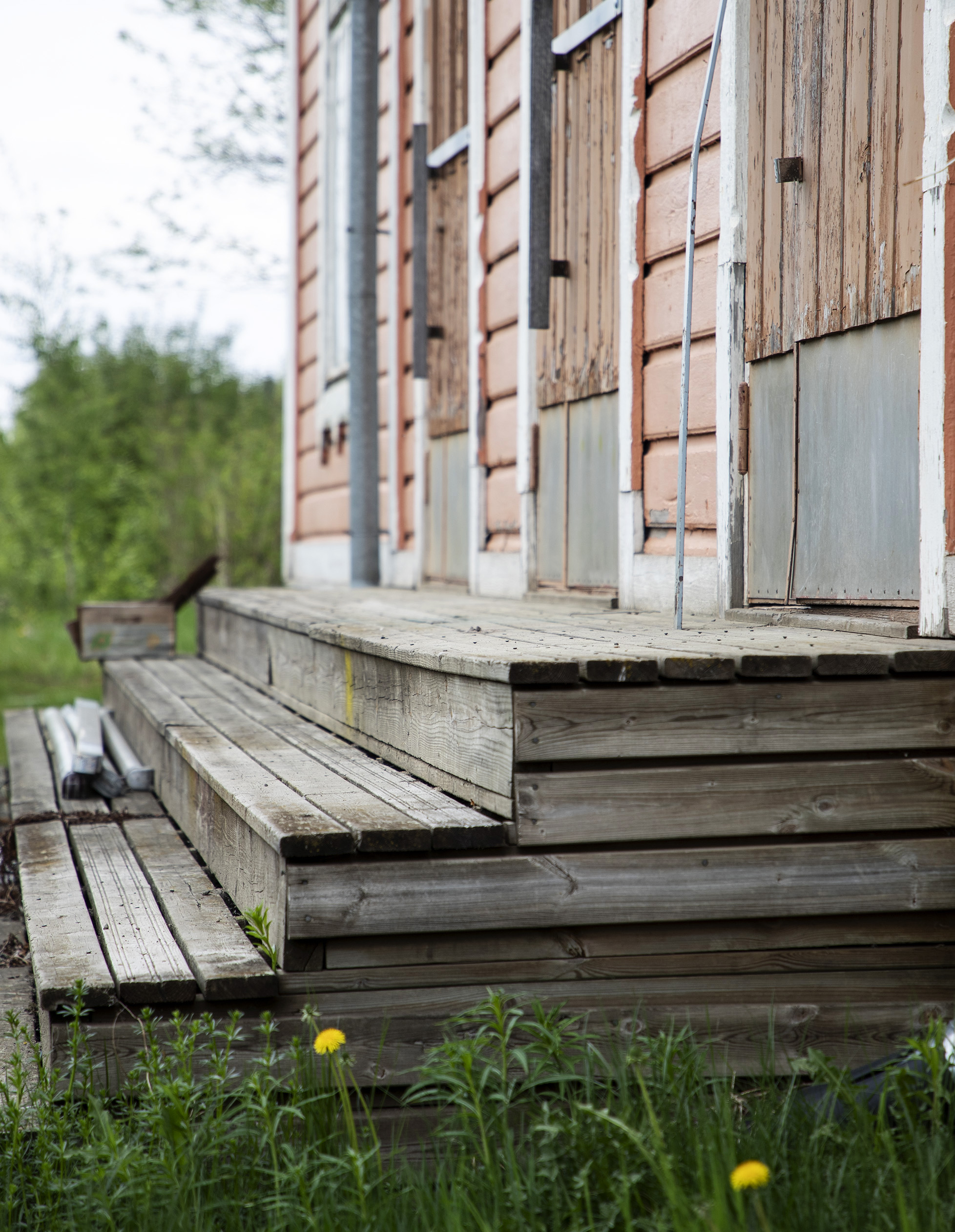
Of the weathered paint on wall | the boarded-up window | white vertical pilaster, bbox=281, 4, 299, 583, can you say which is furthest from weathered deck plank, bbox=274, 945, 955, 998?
white vertical pilaster, bbox=281, 4, 299, 583

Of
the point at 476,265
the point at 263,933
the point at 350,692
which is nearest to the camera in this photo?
the point at 263,933

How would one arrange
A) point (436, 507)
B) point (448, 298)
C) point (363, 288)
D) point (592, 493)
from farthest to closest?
point (363, 288) < point (436, 507) < point (448, 298) < point (592, 493)

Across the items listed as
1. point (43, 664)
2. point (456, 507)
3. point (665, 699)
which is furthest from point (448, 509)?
point (43, 664)

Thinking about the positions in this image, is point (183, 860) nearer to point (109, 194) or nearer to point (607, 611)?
point (607, 611)

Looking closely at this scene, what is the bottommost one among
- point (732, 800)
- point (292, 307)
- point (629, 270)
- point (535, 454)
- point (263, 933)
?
point (263, 933)

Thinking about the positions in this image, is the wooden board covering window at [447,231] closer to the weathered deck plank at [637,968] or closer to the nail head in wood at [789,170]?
the nail head in wood at [789,170]

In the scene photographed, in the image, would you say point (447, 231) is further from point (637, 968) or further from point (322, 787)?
point (637, 968)

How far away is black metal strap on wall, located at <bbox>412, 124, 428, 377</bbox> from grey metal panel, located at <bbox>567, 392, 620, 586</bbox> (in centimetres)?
207

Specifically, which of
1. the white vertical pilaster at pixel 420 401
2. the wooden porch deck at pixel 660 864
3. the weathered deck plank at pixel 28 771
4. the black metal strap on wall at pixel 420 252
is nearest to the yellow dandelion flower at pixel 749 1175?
the wooden porch deck at pixel 660 864

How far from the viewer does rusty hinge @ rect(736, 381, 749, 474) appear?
3932 mm

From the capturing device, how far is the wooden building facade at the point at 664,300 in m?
3.16

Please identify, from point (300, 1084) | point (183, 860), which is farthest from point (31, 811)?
point (300, 1084)

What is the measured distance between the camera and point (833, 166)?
345 centimetres

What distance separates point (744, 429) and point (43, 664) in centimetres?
968
